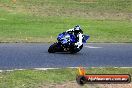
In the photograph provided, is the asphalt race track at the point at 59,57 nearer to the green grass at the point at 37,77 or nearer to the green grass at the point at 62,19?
the green grass at the point at 37,77

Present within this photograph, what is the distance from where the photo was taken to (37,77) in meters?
12.1

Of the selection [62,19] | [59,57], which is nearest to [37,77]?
[59,57]

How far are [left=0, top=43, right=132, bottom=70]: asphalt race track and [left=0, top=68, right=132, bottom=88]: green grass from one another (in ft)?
4.54

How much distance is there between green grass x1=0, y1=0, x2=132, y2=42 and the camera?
1000 inches

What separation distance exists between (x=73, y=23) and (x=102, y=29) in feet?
10.8

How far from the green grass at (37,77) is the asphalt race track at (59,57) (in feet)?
4.54

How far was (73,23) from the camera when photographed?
3228 centimetres

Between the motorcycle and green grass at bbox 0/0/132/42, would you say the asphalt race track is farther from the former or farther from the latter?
green grass at bbox 0/0/132/42

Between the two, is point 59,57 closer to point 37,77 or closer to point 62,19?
point 37,77

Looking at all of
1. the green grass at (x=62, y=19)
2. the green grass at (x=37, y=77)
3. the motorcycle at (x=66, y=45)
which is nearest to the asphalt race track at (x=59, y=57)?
the motorcycle at (x=66, y=45)

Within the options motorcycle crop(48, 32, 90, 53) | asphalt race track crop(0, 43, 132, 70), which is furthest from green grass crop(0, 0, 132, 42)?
motorcycle crop(48, 32, 90, 53)

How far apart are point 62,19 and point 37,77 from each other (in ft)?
73.4

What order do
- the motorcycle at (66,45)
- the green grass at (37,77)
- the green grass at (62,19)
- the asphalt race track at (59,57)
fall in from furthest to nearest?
the green grass at (62,19) → the motorcycle at (66,45) → the asphalt race track at (59,57) → the green grass at (37,77)

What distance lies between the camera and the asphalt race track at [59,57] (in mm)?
15199
